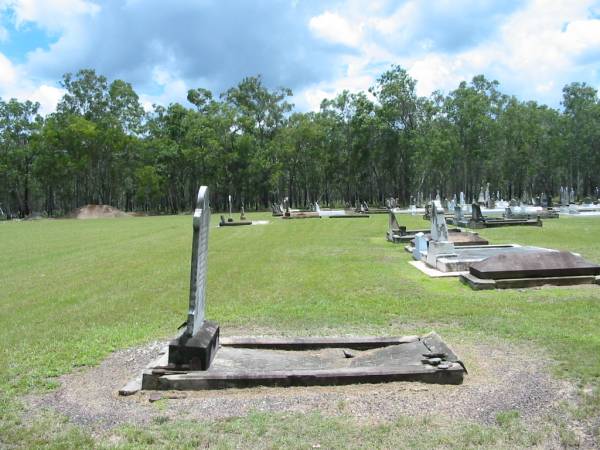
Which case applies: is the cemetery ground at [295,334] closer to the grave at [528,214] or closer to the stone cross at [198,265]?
the stone cross at [198,265]

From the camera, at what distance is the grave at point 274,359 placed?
4625 millimetres

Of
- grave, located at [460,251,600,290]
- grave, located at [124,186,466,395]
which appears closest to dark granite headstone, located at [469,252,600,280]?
grave, located at [460,251,600,290]

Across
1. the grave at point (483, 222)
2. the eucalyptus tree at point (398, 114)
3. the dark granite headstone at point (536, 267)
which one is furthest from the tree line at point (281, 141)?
the dark granite headstone at point (536, 267)

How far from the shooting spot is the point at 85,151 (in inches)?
2249

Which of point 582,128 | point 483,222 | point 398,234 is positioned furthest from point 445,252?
point 582,128

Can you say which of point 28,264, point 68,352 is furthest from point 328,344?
point 28,264

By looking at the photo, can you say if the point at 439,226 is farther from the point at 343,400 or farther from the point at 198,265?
the point at 343,400

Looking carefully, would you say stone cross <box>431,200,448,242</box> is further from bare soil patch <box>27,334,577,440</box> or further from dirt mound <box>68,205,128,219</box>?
dirt mound <box>68,205,128,219</box>

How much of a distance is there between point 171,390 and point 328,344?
1833 mm

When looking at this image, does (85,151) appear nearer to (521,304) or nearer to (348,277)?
(348,277)

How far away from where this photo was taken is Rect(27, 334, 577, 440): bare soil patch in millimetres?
4016

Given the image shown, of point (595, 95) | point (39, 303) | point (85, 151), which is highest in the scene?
point (595, 95)

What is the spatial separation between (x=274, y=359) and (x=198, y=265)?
1.22 m

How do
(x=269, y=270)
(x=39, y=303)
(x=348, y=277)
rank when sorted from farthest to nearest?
(x=269, y=270), (x=348, y=277), (x=39, y=303)
